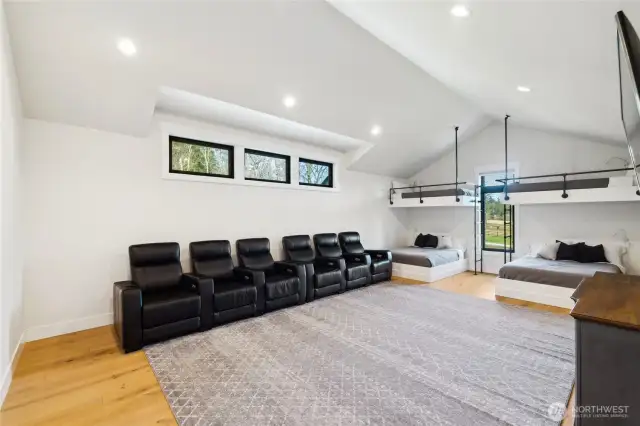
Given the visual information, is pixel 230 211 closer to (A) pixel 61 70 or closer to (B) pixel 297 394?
(A) pixel 61 70

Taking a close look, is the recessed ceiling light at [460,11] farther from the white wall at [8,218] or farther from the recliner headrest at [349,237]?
the recliner headrest at [349,237]

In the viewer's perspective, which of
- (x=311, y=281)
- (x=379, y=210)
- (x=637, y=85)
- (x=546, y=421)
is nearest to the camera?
(x=637, y=85)

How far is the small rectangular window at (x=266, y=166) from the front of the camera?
532 centimetres

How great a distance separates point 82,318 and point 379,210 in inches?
238

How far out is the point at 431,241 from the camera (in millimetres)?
7500

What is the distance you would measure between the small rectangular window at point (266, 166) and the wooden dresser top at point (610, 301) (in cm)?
459

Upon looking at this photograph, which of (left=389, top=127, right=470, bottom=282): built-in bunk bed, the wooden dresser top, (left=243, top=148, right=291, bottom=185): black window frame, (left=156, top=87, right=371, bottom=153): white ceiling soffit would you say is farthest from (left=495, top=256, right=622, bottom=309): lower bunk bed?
(left=243, top=148, right=291, bottom=185): black window frame

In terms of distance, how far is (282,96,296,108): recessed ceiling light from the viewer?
14.3 ft

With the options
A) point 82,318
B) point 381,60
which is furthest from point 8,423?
point 381,60

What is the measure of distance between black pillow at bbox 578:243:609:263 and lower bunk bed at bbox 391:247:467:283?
86.6 inches

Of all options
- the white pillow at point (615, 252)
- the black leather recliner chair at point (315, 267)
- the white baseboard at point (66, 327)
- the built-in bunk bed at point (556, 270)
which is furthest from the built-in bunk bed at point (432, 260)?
the white baseboard at point (66, 327)

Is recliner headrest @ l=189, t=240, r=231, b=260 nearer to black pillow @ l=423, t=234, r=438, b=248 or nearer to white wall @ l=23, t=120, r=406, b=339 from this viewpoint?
white wall @ l=23, t=120, r=406, b=339

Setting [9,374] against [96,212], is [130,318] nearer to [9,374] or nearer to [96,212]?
[9,374]

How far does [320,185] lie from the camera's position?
6453mm
